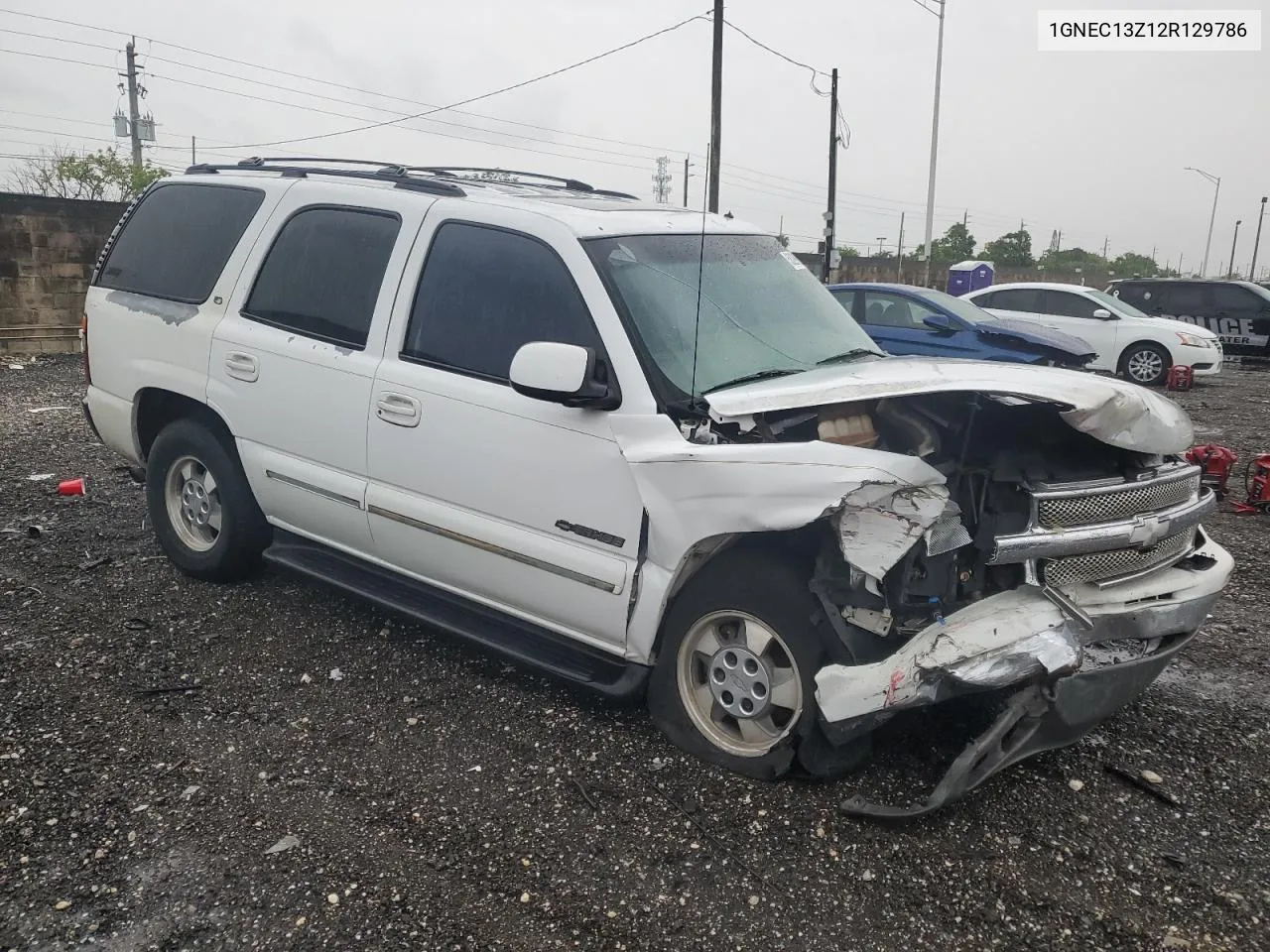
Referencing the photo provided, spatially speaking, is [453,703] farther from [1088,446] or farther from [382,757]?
[1088,446]

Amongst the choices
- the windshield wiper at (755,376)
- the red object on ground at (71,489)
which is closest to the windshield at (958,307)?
the windshield wiper at (755,376)

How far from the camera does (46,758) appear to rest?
10.9ft

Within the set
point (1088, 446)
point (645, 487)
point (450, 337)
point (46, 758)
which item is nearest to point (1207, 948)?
point (1088, 446)

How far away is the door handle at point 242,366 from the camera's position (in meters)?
4.34

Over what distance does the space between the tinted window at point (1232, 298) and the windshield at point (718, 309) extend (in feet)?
60.0

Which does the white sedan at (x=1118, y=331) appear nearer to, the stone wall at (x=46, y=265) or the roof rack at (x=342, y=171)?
the roof rack at (x=342, y=171)

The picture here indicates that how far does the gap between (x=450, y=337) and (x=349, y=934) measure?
2108mm

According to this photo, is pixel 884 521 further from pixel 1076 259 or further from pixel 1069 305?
pixel 1076 259

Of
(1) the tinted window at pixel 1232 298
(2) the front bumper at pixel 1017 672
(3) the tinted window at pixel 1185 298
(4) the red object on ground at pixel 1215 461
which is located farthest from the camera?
(3) the tinted window at pixel 1185 298

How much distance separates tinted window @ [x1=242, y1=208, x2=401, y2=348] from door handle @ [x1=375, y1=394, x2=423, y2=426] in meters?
0.30

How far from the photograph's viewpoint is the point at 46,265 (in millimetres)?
14305

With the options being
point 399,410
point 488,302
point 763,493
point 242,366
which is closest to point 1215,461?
point 763,493

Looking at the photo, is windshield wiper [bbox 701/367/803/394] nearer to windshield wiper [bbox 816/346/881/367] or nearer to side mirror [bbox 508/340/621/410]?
windshield wiper [bbox 816/346/881/367]

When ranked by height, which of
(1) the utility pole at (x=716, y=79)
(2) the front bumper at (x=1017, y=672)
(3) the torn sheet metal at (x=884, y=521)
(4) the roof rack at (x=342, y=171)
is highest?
(1) the utility pole at (x=716, y=79)
